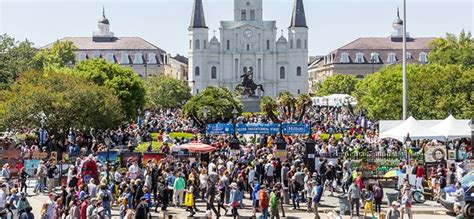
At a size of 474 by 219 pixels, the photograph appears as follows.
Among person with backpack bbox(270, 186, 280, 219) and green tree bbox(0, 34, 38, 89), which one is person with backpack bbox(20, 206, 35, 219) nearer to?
person with backpack bbox(270, 186, 280, 219)

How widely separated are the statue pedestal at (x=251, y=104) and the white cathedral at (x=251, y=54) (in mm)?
48320

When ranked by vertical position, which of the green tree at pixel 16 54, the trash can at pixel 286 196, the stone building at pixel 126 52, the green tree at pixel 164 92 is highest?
the stone building at pixel 126 52

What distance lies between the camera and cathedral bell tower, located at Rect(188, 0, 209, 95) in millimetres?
140875

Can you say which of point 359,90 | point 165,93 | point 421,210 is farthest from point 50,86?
point 165,93

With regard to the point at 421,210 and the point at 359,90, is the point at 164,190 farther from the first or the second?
the point at 359,90

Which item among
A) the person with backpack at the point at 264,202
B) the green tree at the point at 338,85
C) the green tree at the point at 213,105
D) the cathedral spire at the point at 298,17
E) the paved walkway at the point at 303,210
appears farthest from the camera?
the cathedral spire at the point at 298,17

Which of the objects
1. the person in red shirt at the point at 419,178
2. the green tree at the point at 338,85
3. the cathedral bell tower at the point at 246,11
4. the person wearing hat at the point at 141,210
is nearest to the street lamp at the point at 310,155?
the person in red shirt at the point at 419,178

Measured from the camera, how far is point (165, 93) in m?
107

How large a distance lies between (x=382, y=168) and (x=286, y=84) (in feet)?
367

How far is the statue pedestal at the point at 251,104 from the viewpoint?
89125 mm

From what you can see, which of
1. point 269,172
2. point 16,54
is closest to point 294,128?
point 269,172

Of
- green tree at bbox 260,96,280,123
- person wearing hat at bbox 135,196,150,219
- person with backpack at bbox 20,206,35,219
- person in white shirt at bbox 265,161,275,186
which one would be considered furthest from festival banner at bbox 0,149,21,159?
green tree at bbox 260,96,280,123

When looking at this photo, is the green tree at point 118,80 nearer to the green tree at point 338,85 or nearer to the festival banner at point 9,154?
the festival banner at point 9,154

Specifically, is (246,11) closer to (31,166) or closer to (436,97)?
(436,97)
